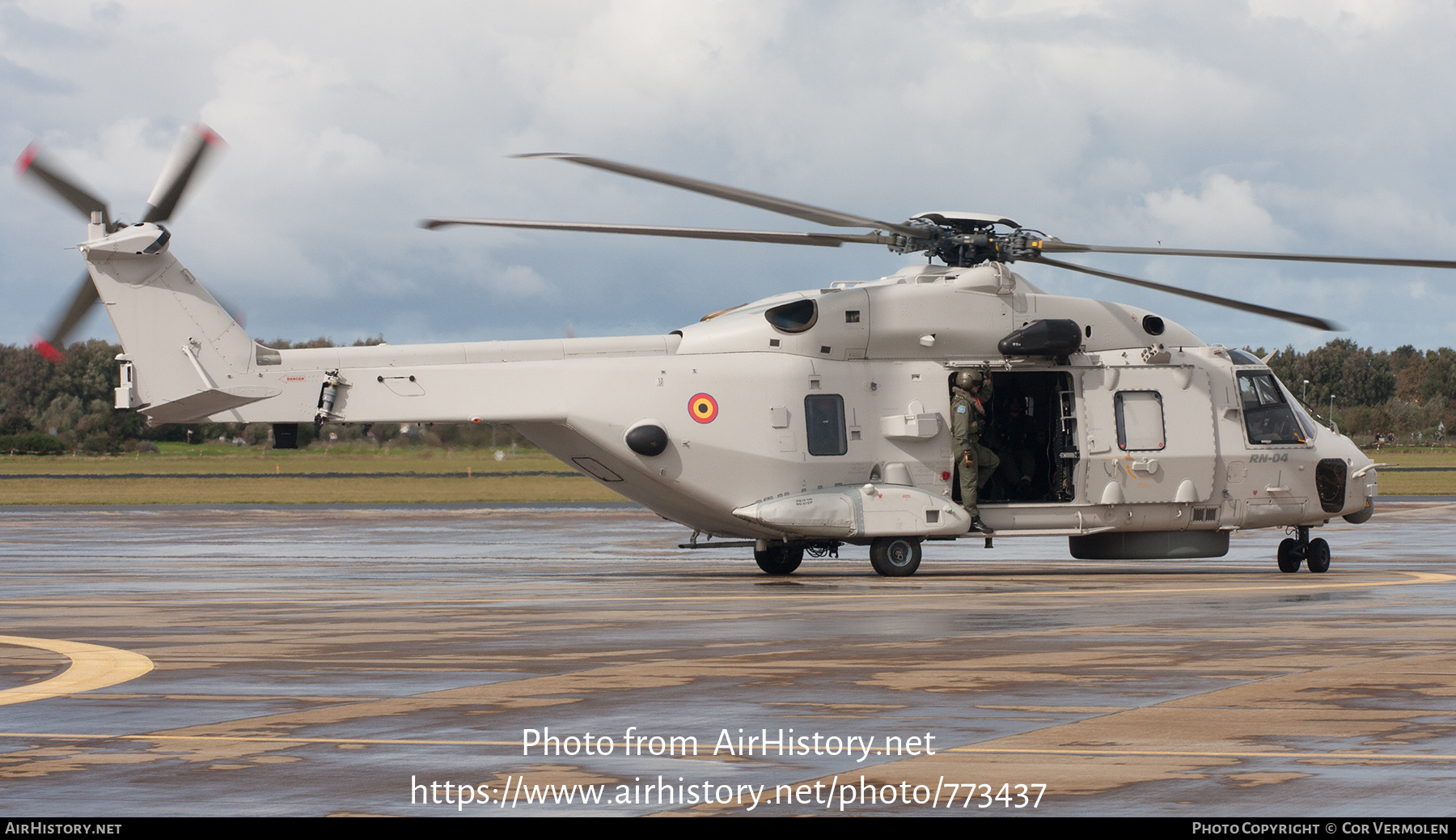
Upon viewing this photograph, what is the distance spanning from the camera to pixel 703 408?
24.8 metres

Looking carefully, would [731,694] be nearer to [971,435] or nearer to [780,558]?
[971,435]

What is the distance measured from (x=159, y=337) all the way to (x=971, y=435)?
42.3ft

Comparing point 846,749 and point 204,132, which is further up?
point 204,132

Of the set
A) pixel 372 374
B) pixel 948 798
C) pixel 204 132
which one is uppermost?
pixel 204 132

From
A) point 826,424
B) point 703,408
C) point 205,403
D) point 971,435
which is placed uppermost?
point 205,403

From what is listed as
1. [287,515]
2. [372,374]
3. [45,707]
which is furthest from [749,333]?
[287,515]

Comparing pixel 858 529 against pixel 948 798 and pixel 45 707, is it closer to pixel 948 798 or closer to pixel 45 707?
pixel 45 707

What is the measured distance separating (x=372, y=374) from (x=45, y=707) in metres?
13.4

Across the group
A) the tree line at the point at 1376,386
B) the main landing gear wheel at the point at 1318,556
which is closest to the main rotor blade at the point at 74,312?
the main landing gear wheel at the point at 1318,556

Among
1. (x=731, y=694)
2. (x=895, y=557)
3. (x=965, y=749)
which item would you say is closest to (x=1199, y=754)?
(x=965, y=749)

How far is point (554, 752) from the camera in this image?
30.2ft

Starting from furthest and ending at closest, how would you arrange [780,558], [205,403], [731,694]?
[780,558] < [205,403] < [731,694]

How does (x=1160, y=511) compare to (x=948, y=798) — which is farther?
(x=1160, y=511)

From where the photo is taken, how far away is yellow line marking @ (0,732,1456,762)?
8.88m
